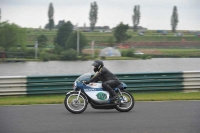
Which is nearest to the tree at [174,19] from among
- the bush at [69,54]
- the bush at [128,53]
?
the bush at [128,53]

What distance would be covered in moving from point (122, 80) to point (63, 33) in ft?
19.9

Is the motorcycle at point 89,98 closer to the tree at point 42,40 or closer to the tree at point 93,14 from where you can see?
the tree at point 93,14

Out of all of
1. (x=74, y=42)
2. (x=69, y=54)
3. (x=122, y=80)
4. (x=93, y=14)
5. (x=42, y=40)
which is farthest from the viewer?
(x=42, y=40)

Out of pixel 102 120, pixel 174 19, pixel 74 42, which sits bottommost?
pixel 102 120

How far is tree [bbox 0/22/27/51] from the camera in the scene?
14.6 metres

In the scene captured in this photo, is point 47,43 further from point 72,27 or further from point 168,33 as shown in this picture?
point 168,33

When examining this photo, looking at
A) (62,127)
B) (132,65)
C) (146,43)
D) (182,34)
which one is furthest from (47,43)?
(62,127)

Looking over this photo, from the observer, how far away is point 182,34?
12.5 m

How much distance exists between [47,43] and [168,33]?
25.5ft

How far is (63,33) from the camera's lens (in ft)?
65.4

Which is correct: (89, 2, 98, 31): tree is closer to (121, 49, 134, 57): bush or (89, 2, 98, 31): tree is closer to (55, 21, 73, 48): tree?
(55, 21, 73, 48): tree

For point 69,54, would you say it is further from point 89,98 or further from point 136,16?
point 89,98

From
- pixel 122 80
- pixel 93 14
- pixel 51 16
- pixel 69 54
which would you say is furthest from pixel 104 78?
pixel 69 54

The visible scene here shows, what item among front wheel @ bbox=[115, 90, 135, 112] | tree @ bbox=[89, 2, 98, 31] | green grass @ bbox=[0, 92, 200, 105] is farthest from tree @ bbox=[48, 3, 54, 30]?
front wheel @ bbox=[115, 90, 135, 112]
